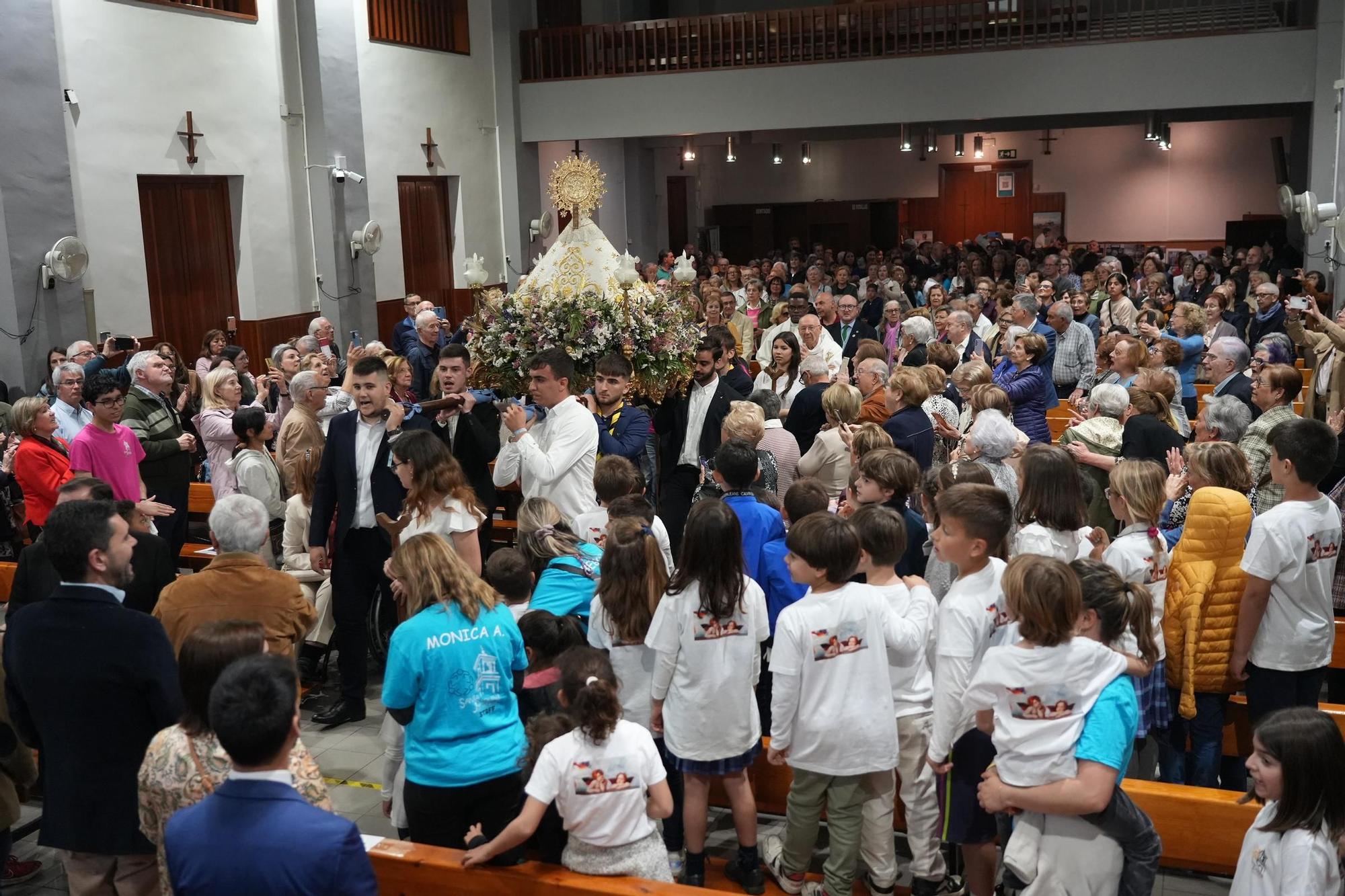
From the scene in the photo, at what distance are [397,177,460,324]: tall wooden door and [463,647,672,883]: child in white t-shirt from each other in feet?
45.1

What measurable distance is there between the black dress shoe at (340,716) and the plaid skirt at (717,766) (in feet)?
7.92

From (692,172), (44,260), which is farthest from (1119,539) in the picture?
(692,172)

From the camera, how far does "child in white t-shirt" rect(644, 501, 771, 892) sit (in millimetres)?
3703

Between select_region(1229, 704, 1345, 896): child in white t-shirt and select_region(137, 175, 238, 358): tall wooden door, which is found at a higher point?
select_region(137, 175, 238, 358): tall wooden door

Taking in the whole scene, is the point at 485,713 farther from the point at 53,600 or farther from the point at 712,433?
the point at 712,433

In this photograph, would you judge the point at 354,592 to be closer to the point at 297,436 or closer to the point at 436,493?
the point at 436,493

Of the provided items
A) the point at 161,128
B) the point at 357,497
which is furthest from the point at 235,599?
the point at 161,128

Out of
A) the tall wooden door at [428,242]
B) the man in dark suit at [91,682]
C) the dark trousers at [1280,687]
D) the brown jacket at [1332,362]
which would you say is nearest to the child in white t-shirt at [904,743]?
the dark trousers at [1280,687]

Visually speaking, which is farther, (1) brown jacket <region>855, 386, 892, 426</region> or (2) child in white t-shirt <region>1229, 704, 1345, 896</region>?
(1) brown jacket <region>855, 386, 892, 426</region>

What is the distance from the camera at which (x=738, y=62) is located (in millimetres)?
16156

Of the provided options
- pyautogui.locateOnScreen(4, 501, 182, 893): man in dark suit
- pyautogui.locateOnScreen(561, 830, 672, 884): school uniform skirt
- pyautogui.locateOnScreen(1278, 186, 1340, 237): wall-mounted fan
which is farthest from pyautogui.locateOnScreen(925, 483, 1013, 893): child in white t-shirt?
pyautogui.locateOnScreen(1278, 186, 1340, 237): wall-mounted fan

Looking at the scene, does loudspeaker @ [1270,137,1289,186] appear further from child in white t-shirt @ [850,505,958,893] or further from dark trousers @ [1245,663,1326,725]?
child in white t-shirt @ [850,505,958,893]

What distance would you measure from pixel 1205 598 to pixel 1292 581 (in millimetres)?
294

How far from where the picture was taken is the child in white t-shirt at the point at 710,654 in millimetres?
3703
